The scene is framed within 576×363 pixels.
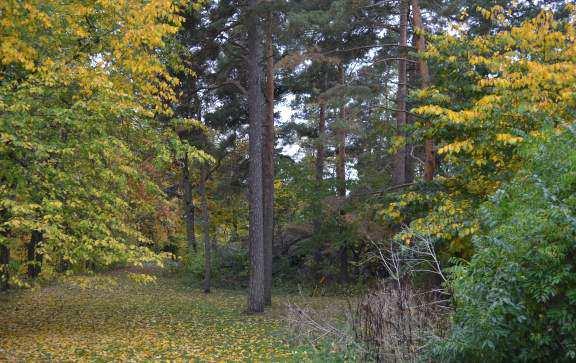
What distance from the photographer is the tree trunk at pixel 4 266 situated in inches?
371

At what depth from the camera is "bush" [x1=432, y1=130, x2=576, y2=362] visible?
4543 mm

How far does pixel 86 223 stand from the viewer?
8.98 metres

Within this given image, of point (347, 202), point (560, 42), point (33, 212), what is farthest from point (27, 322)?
point (560, 42)

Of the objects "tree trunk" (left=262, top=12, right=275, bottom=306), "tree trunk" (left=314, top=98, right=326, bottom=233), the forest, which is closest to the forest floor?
the forest

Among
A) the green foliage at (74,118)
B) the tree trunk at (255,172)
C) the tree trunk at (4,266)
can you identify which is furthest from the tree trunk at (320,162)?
the tree trunk at (4,266)

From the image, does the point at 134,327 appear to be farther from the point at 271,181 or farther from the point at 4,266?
the point at 271,181

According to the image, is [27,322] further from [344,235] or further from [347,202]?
[344,235]

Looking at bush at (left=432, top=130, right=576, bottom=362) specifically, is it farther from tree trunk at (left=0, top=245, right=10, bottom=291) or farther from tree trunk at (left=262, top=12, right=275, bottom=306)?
tree trunk at (left=262, top=12, right=275, bottom=306)

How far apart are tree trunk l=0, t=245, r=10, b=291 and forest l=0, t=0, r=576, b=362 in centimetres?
8

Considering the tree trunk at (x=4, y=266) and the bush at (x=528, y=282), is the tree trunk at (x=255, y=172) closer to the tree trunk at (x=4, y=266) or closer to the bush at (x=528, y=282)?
the tree trunk at (x=4, y=266)

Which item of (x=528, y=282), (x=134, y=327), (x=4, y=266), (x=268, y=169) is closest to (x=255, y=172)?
(x=268, y=169)

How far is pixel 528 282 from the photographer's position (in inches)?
185

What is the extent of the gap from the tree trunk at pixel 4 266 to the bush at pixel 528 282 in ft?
24.6

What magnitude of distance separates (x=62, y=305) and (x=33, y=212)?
325 inches
